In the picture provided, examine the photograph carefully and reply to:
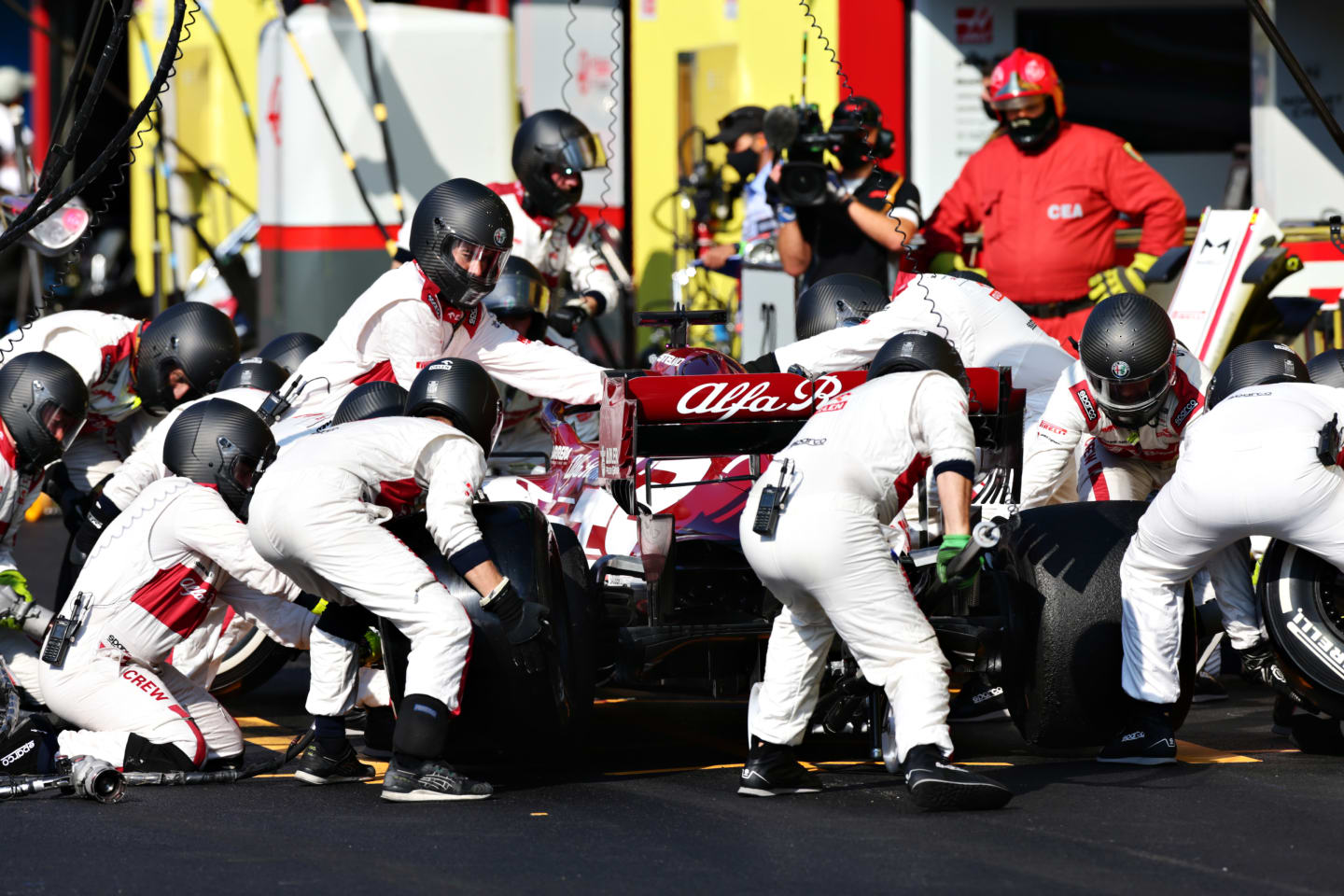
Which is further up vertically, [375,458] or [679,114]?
[679,114]

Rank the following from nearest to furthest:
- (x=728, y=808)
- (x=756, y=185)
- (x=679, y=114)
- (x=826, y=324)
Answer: (x=728, y=808) < (x=826, y=324) < (x=756, y=185) < (x=679, y=114)

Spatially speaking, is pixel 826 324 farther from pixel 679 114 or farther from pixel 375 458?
pixel 679 114

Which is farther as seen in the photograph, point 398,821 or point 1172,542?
point 1172,542

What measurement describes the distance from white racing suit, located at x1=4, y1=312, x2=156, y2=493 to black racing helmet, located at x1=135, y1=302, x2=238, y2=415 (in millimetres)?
97

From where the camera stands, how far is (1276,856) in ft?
17.1

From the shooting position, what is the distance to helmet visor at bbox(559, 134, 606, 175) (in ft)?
32.8

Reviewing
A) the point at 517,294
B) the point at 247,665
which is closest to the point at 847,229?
the point at 517,294

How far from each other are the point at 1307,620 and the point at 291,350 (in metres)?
5.03

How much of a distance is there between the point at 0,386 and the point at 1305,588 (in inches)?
189

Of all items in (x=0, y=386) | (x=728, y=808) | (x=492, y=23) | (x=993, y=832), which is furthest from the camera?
(x=492, y=23)

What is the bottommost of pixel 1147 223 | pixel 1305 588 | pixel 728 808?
pixel 728 808

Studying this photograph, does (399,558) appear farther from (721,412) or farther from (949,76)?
(949,76)

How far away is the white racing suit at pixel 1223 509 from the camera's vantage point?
622cm

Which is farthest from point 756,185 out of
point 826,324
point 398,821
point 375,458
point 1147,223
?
point 398,821
